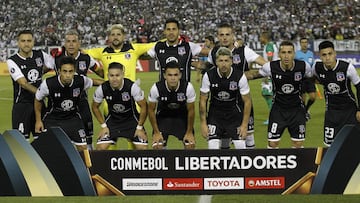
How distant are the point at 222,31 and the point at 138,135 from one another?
209 centimetres

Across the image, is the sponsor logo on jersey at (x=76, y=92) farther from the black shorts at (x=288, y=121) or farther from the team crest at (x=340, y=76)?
the team crest at (x=340, y=76)

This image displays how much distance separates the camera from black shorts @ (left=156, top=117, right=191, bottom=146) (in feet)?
29.4

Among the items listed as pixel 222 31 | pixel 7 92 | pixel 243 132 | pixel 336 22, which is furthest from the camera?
pixel 336 22

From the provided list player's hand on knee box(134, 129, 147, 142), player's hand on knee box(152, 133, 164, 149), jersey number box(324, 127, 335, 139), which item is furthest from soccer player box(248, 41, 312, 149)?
player's hand on knee box(134, 129, 147, 142)

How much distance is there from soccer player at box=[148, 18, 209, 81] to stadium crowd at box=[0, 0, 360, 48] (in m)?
32.3

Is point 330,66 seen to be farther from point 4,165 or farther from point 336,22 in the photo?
point 336,22

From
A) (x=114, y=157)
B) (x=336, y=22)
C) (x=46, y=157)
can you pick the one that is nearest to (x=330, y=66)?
(x=114, y=157)

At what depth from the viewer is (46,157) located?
709 centimetres

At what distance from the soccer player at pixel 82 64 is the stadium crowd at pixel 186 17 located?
32221mm

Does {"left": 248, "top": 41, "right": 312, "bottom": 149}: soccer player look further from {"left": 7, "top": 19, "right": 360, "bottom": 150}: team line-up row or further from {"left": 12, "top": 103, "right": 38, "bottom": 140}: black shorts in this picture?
{"left": 12, "top": 103, "right": 38, "bottom": 140}: black shorts

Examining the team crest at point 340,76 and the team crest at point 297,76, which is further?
the team crest at point 297,76

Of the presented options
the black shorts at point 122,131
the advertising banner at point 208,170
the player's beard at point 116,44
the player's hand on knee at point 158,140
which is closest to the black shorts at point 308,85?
the player's hand on knee at point 158,140

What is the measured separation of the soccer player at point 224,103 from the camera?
28.6ft

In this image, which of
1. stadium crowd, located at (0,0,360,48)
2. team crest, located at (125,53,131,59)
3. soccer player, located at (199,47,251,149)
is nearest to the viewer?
soccer player, located at (199,47,251,149)
